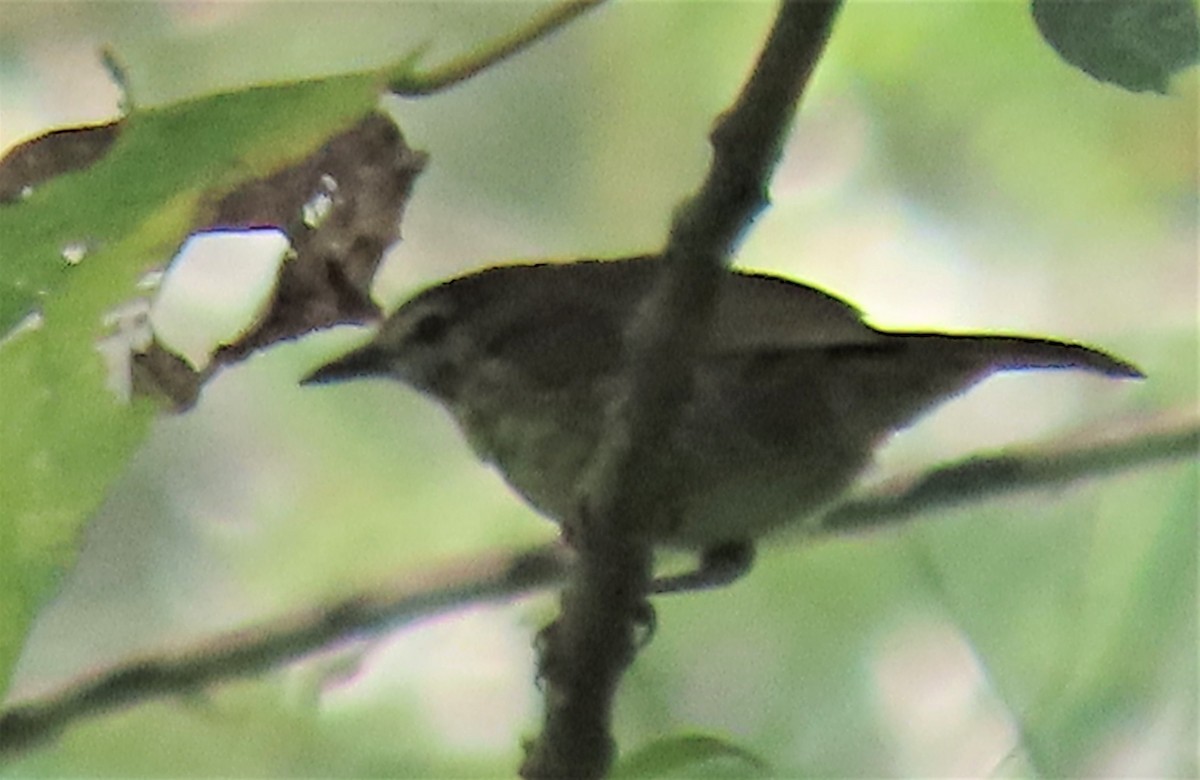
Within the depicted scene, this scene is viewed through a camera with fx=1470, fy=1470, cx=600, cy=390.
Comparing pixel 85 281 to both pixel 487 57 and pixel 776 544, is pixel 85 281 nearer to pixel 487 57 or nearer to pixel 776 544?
pixel 487 57

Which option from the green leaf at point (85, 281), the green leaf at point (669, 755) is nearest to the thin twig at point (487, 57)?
the green leaf at point (85, 281)

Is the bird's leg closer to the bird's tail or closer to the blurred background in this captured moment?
the bird's tail

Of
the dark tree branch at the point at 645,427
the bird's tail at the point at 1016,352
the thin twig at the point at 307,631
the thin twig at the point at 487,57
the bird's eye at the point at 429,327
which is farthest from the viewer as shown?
the thin twig at the point at 307,631

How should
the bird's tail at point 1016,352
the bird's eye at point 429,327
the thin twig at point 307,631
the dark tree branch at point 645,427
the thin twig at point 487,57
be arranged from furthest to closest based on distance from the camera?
the thin twig at point 307,631 → the bird's eye at point 429,327 → the bird's tail at point 1016,352 → the thin twig at point 487,57 → the dark tree branch at point 645,427

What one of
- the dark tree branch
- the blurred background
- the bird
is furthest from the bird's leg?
the blurred background

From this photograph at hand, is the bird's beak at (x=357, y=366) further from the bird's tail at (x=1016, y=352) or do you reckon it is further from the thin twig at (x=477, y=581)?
the bird's tail at (x=1016, y=352)

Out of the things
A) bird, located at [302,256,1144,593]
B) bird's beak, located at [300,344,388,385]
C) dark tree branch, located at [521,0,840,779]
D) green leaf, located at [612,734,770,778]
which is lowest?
green leaf, located at [612,734,770,778]

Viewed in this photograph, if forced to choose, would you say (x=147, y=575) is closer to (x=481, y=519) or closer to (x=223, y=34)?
(x=481, y=519)
